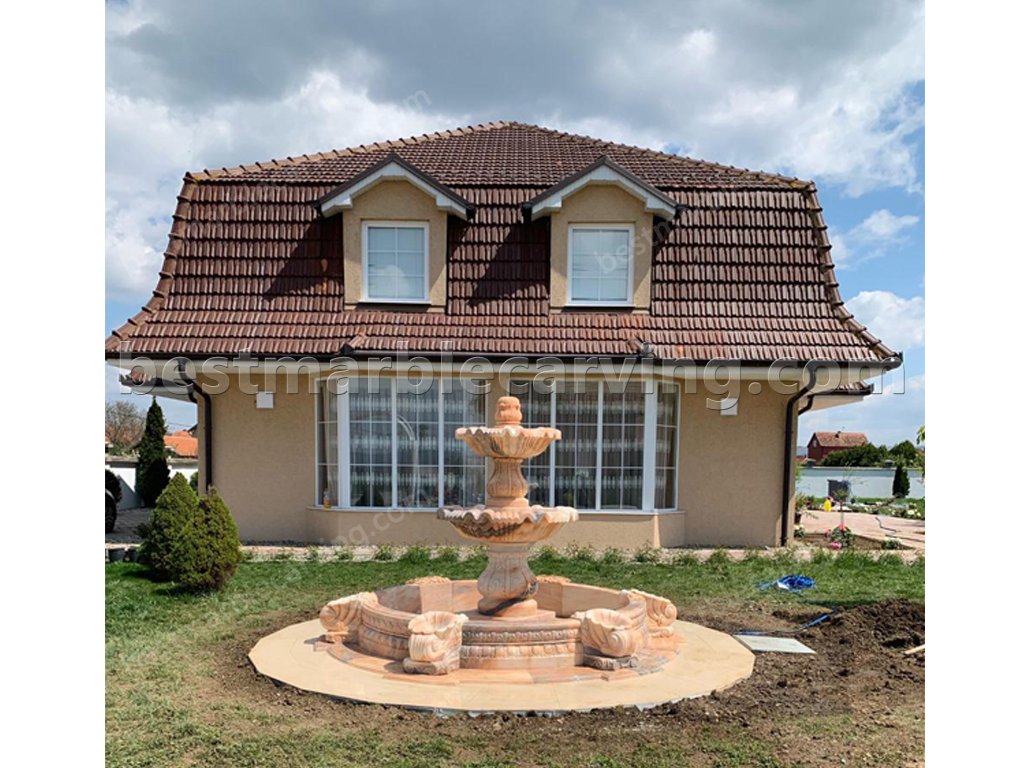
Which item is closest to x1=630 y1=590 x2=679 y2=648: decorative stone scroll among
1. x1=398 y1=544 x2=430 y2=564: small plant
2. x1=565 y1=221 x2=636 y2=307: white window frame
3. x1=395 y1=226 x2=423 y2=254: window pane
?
x1=398 y1=544 x2=430 y2=564: small plant

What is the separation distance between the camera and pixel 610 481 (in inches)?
538

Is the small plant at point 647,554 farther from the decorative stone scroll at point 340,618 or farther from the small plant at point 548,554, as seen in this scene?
the decorative stone scroll at point 340,618

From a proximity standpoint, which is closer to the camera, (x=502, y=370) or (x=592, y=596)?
(x=592, y=596)

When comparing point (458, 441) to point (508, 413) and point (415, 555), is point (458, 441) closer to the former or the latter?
point (415, 555)

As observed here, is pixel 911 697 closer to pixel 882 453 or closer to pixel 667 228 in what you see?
pixel 667 228

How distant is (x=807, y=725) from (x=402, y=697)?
303cm

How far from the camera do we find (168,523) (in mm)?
10023

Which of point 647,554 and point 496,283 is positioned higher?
point 496,283

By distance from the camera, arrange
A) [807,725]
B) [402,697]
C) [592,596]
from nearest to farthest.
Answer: [807,725]
[402,697]
[592,596]

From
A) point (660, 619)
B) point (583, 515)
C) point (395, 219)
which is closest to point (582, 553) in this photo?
point (583, 515)

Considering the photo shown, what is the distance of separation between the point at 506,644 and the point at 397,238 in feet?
31.3

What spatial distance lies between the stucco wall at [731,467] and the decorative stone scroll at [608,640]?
768 centimetres

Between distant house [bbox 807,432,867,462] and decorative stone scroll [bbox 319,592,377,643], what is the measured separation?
248ft

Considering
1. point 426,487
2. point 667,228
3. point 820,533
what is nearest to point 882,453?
point 820,533
